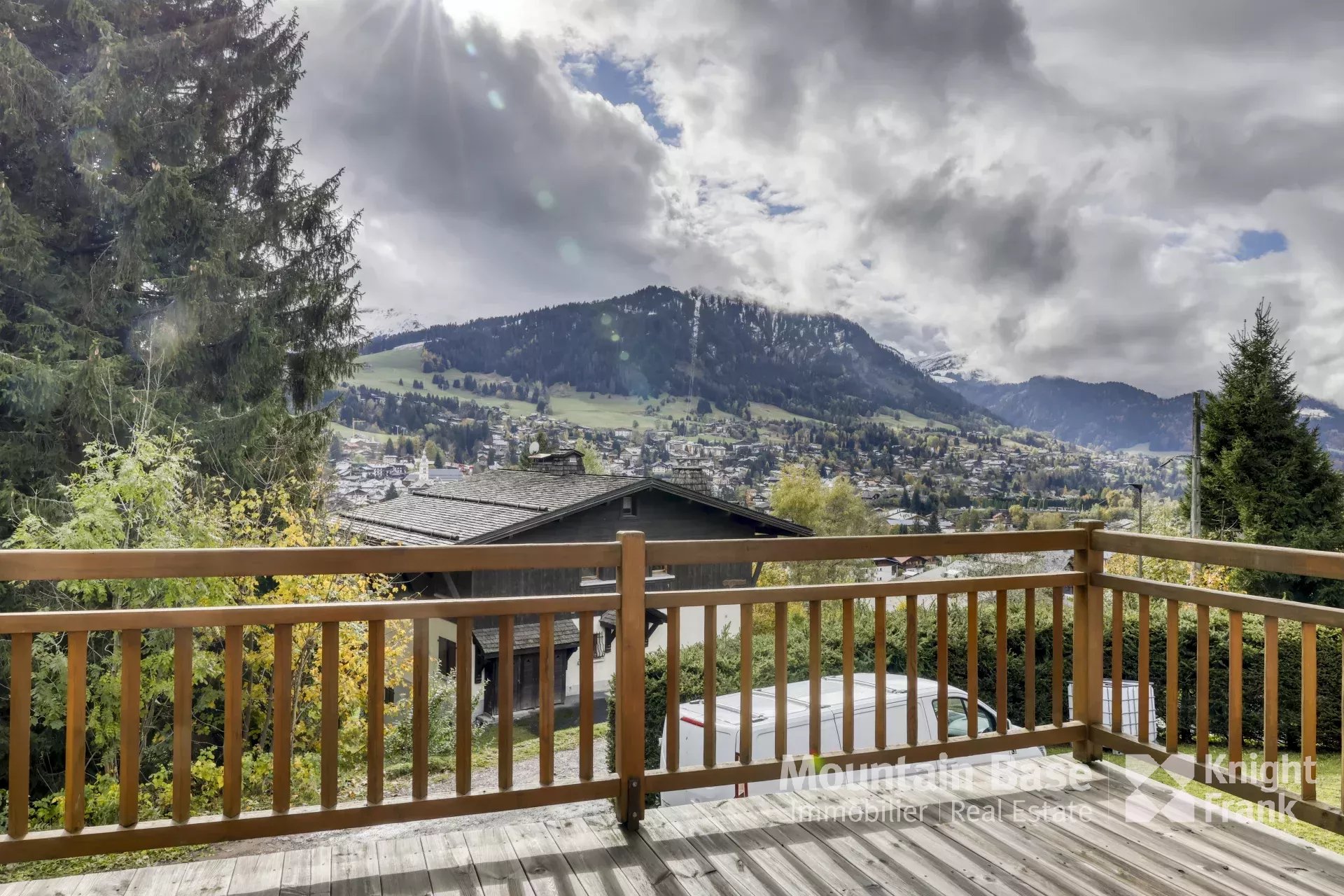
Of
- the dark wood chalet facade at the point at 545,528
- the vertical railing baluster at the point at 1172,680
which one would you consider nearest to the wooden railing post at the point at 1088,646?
the vertical railing baluster at the point at 1172,680

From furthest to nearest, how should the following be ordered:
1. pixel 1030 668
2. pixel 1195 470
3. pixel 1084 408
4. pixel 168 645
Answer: pixel 1084 408, pixel 1195 470, pixel 168 645, pixel 1030 668

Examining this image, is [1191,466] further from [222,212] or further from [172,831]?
[172,831]

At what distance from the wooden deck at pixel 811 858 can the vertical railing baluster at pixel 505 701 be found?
0.68 feet

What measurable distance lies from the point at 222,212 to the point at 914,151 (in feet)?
63.6

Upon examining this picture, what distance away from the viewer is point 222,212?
10422 millimetres

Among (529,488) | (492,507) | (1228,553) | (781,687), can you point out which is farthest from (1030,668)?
(529,488)

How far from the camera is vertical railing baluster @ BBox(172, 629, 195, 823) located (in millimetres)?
1859

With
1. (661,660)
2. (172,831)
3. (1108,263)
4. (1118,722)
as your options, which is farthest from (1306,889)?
(1108,263)

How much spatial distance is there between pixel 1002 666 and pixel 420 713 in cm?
182

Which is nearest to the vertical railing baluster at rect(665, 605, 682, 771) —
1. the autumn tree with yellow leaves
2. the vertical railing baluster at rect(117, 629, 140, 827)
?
the vertical railing baluster at rect(117, 629, 140, 827)

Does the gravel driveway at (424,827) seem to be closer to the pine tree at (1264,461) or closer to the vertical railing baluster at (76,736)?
the vertical railing baluster at (76,736)

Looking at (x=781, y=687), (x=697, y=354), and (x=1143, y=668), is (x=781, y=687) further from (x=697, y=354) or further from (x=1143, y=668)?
(x=697, y=354)

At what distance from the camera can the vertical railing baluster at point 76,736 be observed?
179 centimetres

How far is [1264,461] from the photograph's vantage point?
648 inches
